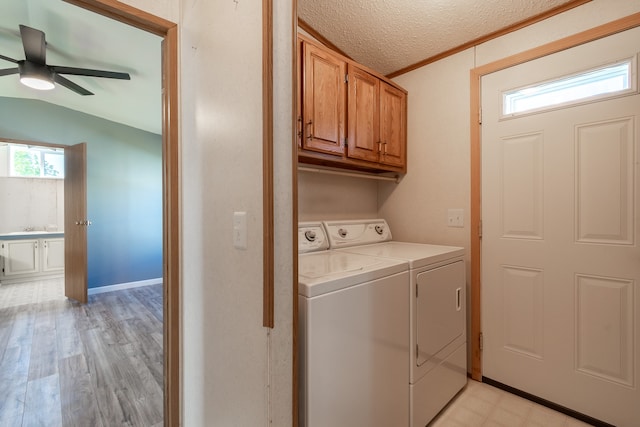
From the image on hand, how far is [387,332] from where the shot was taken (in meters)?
1.21

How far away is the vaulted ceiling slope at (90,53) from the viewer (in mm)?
2016

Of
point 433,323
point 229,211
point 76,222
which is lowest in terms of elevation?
point 433,323

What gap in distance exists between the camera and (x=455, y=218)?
2.04 meters

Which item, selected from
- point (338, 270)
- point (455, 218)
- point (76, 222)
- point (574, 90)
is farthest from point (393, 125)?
point (76, 222)

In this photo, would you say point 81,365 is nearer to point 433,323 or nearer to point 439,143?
point 433,323

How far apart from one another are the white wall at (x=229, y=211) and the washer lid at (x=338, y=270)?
0.61 ft

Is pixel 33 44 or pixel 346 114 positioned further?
pixel 33 44

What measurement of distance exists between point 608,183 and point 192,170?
2.16 m

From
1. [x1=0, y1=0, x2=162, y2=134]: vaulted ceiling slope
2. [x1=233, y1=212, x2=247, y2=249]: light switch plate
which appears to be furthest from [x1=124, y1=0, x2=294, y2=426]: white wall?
[x1=0, y1=0, x2=162, y2=134]: vaulted ceiling slope

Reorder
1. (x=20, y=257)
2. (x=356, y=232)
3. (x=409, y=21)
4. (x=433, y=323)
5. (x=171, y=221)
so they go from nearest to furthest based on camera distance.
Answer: (x=171, y=221) → (x=433, y=323) → (x=409, y=21) → (x=356, y=232) → (x=20, y=257)

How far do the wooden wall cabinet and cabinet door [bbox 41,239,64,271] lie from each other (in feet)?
19.1

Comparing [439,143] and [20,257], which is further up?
[439,143]

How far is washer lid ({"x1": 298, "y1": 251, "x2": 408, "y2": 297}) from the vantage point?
960 millimetres

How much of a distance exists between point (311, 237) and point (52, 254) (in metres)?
5.91
